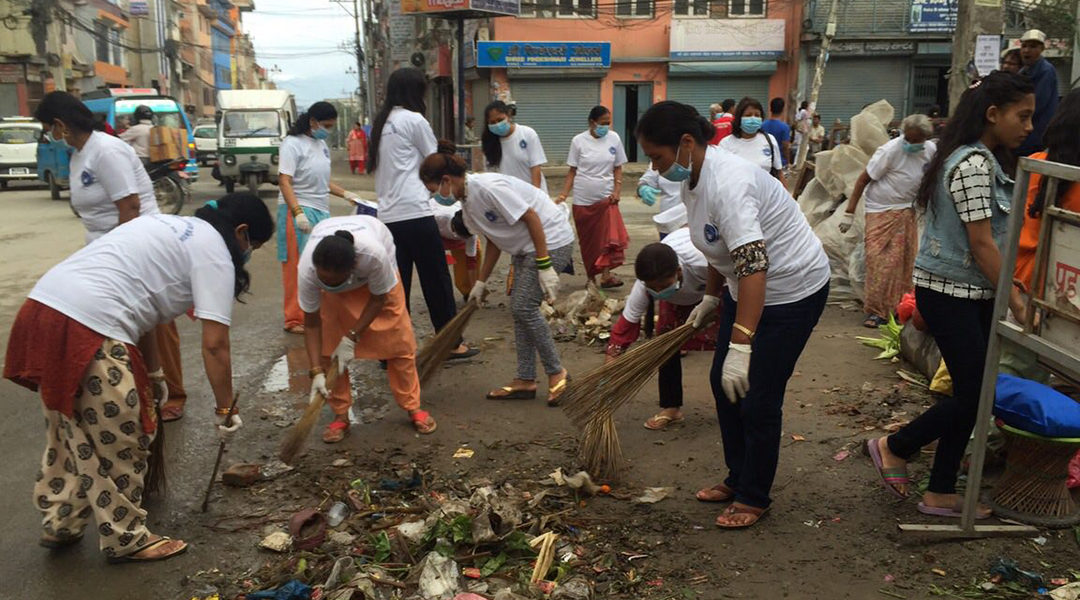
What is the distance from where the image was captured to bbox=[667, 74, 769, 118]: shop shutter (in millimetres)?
25031

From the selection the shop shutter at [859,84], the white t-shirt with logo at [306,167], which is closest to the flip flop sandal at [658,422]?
the white t-shirt with logo at [306,167]

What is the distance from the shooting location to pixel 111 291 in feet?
10.0

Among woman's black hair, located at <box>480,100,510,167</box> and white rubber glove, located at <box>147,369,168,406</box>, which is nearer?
white rubber glove, located at <box>147,369,168,406</box>

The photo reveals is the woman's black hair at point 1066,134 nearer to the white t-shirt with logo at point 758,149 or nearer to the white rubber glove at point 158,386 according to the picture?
the white rubber glove at point 158,386

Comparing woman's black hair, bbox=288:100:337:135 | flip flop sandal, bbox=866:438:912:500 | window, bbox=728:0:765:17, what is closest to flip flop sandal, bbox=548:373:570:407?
flip flop sandal, bbox=866:438:912:500

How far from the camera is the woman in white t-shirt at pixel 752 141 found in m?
7.16

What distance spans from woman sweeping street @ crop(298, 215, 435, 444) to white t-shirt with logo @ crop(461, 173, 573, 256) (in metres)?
0.57

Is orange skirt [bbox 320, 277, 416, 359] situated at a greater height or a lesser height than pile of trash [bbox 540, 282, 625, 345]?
greater

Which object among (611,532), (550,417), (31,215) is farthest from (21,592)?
(31,215)

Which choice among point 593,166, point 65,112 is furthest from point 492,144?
point 65,112

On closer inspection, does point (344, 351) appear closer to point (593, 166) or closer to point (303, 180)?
point (303, 180)

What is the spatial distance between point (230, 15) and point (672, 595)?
9196 cm

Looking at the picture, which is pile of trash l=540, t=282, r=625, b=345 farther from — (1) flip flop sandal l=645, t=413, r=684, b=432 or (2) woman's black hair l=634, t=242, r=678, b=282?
(2) woman's black hair l=634, t=242, r=678, b=282

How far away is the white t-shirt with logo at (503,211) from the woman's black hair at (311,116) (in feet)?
6.21
